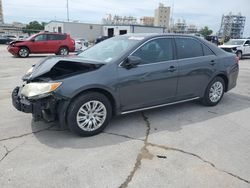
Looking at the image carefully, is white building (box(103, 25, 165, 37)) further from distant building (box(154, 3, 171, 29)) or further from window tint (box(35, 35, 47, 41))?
distant building (box(154, 3, 171, 29))

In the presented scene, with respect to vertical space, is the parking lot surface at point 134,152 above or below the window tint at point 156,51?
below

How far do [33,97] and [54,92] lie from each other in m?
0.33

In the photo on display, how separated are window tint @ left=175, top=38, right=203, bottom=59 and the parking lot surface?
1204mm

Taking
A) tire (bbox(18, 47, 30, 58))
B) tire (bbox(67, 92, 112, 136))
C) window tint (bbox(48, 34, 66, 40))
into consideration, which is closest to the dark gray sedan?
tire (bbox(67, 92, 112, 136))

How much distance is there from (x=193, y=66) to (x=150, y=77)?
1.12 metres

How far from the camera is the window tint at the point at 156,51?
13.4 feet

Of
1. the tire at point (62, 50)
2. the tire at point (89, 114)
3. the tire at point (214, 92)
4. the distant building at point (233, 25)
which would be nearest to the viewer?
the tire at point (89, 114)

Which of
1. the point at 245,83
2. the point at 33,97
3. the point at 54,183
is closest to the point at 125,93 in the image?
the point at 33,97

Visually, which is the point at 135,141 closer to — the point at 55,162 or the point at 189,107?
the point at 55,162

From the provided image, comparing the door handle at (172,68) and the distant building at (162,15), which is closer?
the door handle at (172,68)

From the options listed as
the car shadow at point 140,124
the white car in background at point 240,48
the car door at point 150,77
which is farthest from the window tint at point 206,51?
the white car in background at point 240,48

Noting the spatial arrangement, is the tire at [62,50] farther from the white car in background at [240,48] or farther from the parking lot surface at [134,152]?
the parking lot surface at [134,152]

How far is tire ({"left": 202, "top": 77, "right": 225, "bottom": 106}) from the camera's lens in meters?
5.12

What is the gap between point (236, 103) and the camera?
5.66 m
